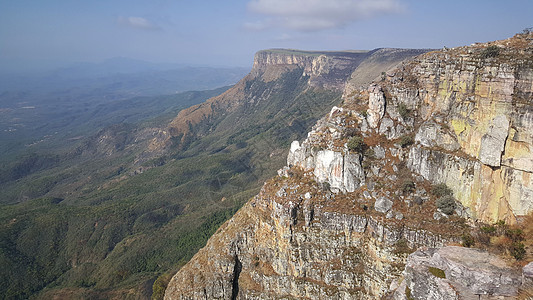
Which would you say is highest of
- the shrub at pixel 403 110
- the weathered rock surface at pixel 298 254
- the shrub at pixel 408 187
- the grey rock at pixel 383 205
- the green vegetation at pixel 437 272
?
the shrub at pixel 403 110

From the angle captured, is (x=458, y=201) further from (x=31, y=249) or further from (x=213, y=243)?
(x=31, y=249)

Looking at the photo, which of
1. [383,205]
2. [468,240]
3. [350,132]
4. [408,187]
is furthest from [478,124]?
[350,132]

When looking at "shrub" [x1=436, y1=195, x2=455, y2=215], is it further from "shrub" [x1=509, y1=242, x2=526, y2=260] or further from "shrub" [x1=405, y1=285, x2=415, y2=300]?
"shrub" [x1=405, y1=285, x2=415, y2=300]

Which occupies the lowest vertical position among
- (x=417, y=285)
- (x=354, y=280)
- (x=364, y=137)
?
(x=354, y=280)

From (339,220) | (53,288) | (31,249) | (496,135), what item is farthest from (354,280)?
(31,249)

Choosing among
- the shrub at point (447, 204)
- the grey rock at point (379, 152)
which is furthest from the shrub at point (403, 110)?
the shrub at point (447, 204)

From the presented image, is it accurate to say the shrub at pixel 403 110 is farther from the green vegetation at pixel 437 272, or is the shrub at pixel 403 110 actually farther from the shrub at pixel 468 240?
the green vegetation at pixel 437 272

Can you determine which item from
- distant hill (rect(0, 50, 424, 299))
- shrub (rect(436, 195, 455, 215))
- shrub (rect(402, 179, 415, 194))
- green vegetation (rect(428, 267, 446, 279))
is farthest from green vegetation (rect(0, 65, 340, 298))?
shrub (rect(436, 195, 455, 215))
